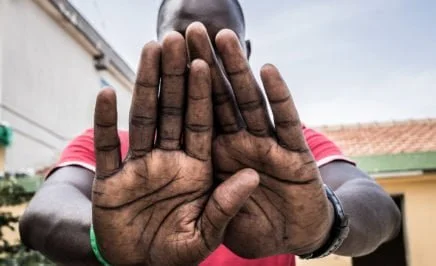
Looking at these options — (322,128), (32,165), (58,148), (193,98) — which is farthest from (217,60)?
(58,148)

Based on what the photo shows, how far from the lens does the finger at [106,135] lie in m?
1.14

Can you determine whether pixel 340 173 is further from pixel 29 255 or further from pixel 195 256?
pixel 29 255

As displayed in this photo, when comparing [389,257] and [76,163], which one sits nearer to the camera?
[76,163]

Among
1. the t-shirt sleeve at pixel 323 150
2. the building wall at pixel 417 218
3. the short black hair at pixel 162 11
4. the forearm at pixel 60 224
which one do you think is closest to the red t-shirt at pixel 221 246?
the t-shirt sleeve at pixel 323 150

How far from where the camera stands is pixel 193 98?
3.85 ft

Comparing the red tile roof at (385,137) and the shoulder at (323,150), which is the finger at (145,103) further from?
the red tile roof at (385,137)

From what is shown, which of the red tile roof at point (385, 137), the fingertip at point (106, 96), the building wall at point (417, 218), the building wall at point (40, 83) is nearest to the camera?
the fingertip at point (106, 96)

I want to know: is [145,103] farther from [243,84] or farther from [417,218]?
[417,218]

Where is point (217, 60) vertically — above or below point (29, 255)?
above

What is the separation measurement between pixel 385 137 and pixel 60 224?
635 centimetres

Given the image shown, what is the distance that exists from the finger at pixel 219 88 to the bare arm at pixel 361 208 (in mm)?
549

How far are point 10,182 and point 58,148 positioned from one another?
5500 mm

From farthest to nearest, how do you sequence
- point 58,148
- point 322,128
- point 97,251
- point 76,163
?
1. point 58,148
2. point 322,128
3. point 76,163
4. point 97,251

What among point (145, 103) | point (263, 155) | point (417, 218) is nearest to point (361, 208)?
point (263, 155)
